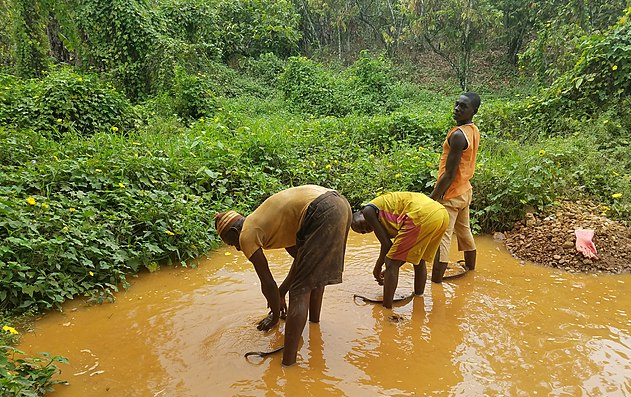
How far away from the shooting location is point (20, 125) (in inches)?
270

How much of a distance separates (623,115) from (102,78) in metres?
11.1

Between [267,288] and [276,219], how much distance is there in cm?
51

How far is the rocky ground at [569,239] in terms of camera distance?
15.2 ft

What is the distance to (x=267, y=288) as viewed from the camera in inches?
120

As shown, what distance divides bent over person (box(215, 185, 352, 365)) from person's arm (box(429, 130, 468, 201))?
1327 millimetres

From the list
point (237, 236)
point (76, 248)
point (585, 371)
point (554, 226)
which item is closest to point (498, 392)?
point (585, 371)

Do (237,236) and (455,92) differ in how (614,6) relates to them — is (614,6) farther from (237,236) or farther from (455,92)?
(237,236)

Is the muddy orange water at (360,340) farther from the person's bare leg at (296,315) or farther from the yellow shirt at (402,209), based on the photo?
the yellow shirt at (402,209)

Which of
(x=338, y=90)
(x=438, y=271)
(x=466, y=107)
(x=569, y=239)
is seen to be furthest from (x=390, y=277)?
(x=338, y=90)

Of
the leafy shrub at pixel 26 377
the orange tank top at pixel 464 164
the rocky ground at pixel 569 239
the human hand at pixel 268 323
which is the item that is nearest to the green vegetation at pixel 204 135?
the leafy shrub at pixel 26 377

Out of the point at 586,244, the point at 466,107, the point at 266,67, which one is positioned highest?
the point at 266,67

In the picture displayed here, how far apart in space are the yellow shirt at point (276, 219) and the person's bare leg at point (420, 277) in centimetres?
143

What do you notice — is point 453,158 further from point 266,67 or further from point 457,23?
point 266,67

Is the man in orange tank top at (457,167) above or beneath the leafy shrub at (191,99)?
beneath
